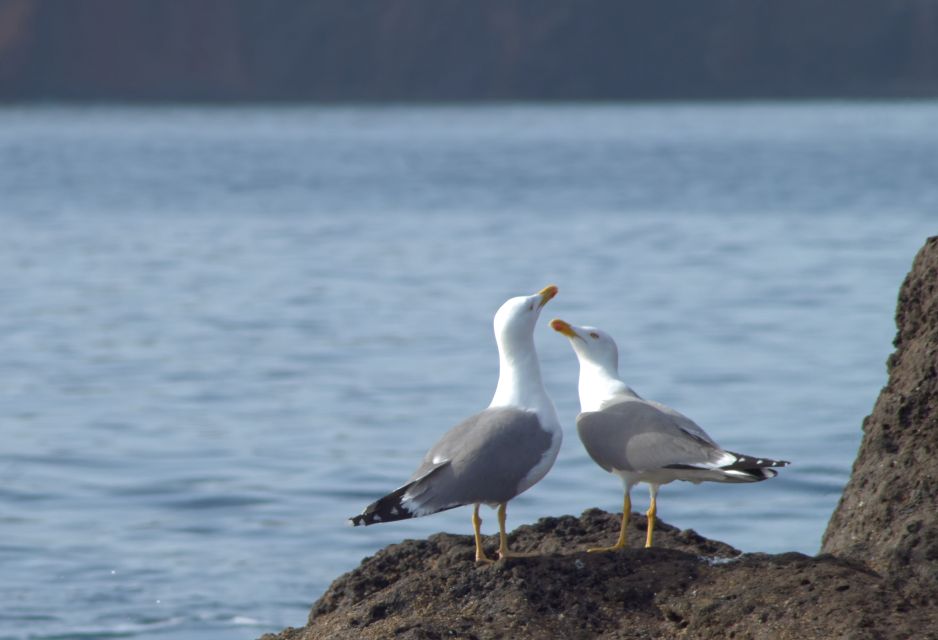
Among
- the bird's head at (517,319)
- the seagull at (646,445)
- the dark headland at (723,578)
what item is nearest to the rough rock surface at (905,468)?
the dark headland at (723,578)

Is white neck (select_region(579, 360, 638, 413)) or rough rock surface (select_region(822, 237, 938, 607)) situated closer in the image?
rough rock surface (select_region(822, 237, 938, 607))

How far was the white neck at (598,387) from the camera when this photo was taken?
15.7ft

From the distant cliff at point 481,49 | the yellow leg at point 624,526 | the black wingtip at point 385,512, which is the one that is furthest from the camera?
the distant cliff at point 481,49

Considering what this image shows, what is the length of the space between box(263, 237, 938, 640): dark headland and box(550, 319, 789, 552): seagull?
0.21 meters

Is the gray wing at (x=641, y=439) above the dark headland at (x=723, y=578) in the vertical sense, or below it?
above

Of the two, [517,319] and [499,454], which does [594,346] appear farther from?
[499,454]

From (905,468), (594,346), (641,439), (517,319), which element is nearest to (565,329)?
(594,346)

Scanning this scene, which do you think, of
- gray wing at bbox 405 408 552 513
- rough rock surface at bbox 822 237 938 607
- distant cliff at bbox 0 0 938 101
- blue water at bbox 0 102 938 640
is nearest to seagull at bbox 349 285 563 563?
gray wing at bbox 405 408 552 513

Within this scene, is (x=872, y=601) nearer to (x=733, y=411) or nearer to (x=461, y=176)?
(x=733, y=411)

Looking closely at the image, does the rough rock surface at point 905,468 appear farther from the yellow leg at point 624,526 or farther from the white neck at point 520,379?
the white neck at point 520,379

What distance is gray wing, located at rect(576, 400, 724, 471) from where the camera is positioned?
4.37 metres

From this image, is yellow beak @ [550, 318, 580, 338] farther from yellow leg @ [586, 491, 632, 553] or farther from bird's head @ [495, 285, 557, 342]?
yellow leg @ [586, 491, 632, 553]

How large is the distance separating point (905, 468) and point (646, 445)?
771 mm

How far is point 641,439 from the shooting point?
4.45 metres
